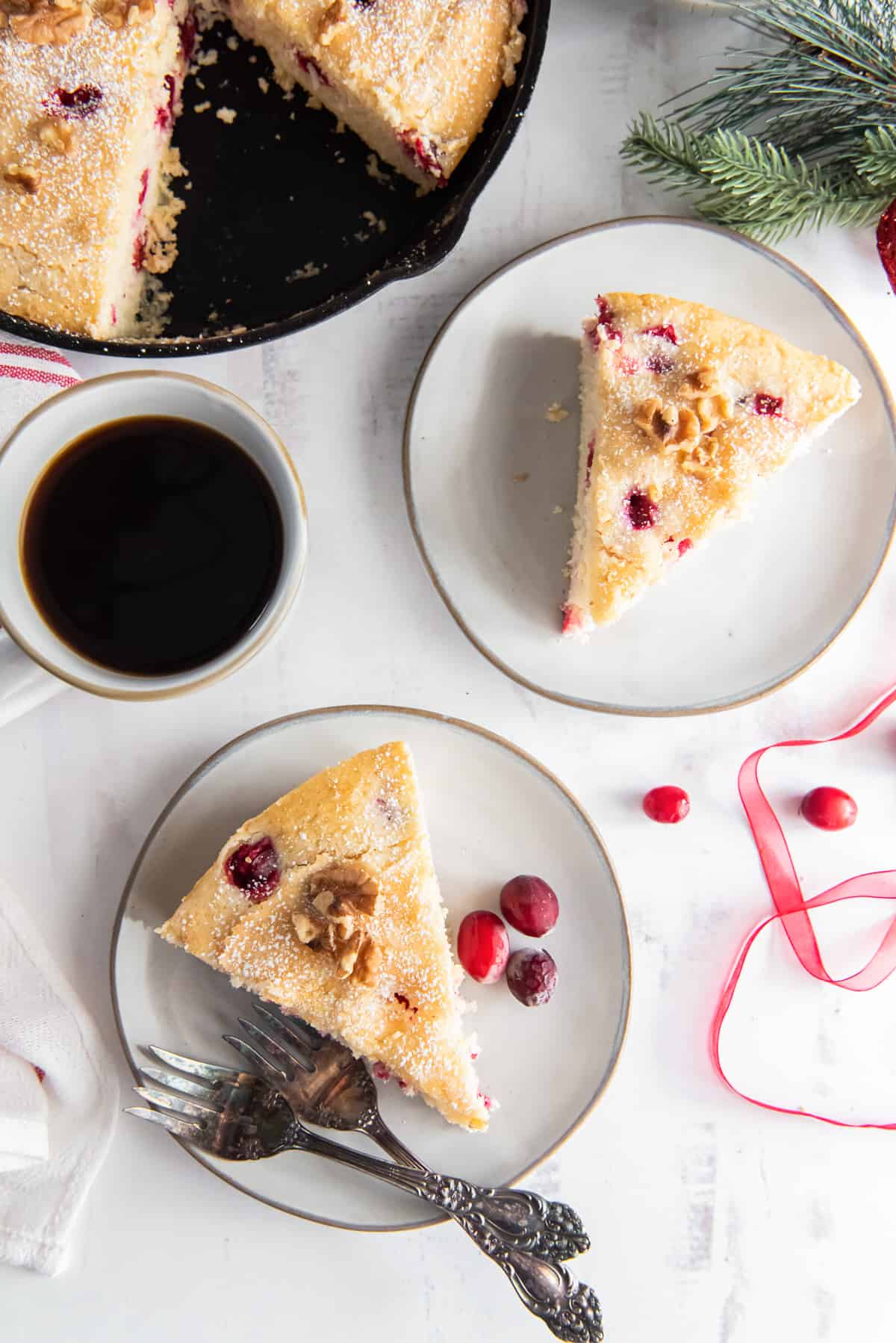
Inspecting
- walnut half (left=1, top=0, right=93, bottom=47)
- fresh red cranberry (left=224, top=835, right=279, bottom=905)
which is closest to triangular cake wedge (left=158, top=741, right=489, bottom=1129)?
fresh red cranberry (left=224, top=835, right=279, bottom=905)

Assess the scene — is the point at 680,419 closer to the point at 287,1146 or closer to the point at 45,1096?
the point at 287,1146

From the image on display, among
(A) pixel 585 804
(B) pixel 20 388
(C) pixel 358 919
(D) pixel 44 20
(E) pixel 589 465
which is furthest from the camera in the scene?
(A) pixel 585 804

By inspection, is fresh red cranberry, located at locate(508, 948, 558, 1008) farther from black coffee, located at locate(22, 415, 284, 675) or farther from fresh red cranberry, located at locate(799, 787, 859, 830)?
black coffee, located at locate(22, 415, 284, 675)

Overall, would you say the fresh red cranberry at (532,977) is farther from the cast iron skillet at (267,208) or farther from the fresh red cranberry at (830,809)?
the cast iron skillet at (267,208)

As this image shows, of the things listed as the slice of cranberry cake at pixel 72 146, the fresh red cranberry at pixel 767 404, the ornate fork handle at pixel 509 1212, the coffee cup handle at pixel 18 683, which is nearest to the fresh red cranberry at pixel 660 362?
the fresh red cranberry at pixel 767 404

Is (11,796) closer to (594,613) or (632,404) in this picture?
(594,613)

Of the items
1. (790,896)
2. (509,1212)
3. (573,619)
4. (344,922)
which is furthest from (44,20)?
(509,1212)

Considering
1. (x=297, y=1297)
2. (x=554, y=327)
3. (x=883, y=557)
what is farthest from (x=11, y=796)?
(x=883, y=557)
